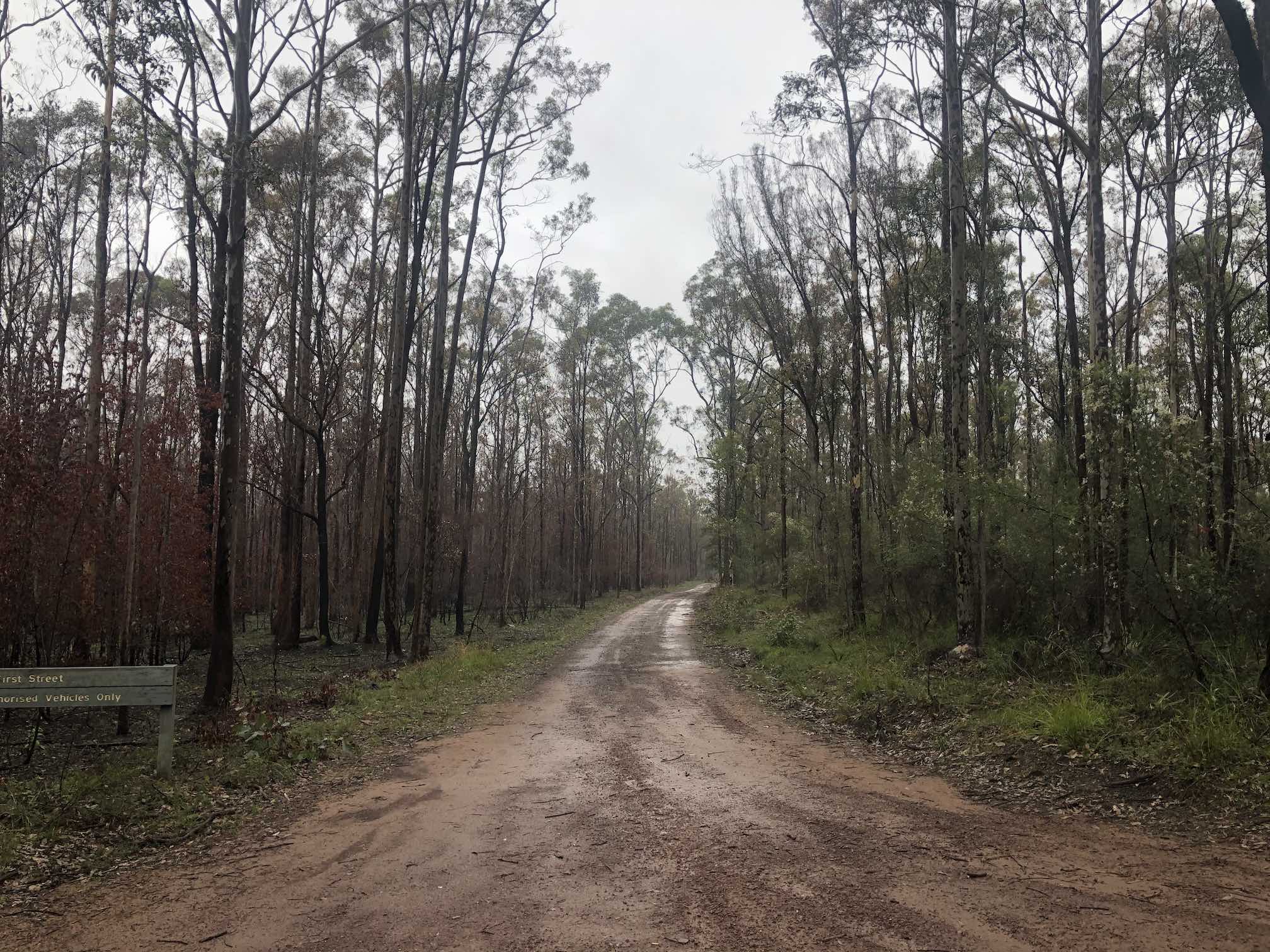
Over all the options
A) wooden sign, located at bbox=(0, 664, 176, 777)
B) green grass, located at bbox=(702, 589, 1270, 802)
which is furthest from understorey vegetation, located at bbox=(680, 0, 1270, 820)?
wooden sign, located at bbox=(0, 664, 176, 777)

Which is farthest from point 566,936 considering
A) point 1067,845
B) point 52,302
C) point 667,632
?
point 52,302

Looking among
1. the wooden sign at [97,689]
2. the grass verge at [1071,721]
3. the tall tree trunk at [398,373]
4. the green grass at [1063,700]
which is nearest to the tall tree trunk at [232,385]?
the wooden sign at [97,689]

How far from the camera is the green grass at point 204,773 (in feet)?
16.4

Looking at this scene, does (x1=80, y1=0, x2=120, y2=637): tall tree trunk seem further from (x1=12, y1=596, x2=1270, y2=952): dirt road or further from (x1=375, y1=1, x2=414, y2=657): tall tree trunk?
(x1=12, y1=596, x2=1270, y2=952): dirt road

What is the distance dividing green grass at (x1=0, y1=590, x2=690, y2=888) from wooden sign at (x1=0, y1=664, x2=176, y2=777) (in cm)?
52

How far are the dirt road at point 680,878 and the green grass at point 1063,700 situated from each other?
1.30 m

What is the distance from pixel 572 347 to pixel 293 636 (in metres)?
20.6

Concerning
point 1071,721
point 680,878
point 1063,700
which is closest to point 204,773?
point 680,878

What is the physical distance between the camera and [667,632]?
2239cm

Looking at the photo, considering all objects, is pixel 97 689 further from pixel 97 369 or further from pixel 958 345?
pixel 958 345

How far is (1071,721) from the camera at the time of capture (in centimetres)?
672

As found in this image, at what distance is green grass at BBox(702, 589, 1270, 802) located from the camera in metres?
5.76

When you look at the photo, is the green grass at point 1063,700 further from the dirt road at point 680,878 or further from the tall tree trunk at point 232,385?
the tall tree trunk at point 232,385

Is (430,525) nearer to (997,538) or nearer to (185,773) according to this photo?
(185,773)
